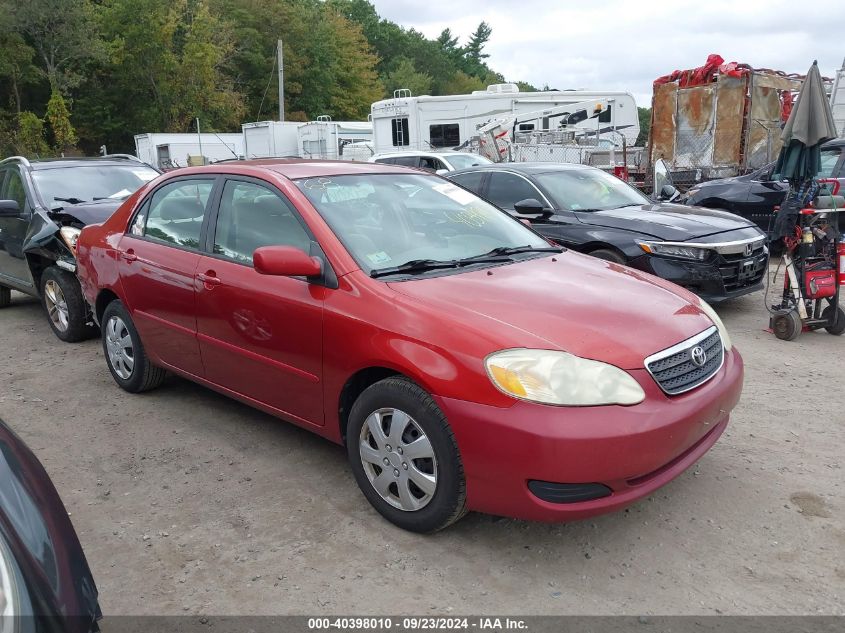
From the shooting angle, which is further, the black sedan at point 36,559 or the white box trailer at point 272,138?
the white box trailer at point 272,138

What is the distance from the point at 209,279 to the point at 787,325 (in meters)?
4.79

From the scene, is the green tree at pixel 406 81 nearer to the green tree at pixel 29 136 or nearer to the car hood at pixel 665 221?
the green tree at pixel 29 136

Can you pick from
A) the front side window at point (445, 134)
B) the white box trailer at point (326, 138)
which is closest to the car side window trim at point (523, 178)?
the front side window at point (445, 134)

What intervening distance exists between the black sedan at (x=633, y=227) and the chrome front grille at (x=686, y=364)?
3.35m

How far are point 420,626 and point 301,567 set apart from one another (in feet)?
2.03

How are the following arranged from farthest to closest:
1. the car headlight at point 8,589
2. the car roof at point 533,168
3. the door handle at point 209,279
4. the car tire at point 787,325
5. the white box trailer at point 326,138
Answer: the white box trailer at point 326,138
the car roof at point 533,168
the car tire at point 787,325
the door handle at point 209,279
the car headlight at point 8,589

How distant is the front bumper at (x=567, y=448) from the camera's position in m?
2.63

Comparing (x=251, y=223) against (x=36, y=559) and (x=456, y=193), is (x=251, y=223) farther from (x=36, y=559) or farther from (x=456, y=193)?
(x=36, y=559)

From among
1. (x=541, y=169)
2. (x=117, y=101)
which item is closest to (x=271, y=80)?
(x=117, y=101)

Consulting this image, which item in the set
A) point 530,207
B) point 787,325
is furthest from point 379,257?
point 787,325

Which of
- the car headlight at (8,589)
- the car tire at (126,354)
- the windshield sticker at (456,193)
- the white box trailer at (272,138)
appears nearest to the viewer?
the car headlight at (8,589)

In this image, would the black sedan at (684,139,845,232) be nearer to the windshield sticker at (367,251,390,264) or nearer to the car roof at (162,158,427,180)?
the car roof at (162,158,427,180)

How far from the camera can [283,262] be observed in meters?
3.24

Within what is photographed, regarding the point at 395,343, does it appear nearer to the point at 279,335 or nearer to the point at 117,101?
the point at 279,335
